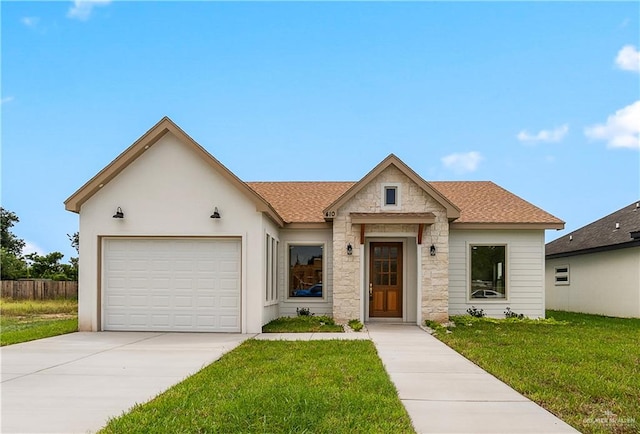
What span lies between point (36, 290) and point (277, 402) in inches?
883

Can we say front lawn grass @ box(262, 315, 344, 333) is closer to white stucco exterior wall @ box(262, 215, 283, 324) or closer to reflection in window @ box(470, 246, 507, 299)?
white stucco exterior wall @ box(262, 215, 283, 324)

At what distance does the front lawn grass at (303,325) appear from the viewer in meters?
14.3

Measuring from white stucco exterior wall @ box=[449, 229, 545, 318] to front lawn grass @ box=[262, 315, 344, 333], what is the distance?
444 centimetres

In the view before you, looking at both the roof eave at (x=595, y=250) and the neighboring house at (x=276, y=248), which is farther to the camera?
the roof eave at (x=595, y=250)

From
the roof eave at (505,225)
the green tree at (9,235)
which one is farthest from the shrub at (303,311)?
A: the green tree at (9,235)

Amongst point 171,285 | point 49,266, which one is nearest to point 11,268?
point 49,266

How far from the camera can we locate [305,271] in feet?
57.8

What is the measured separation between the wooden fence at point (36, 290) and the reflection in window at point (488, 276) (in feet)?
58.3

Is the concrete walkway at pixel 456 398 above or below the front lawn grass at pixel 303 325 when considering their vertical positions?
above

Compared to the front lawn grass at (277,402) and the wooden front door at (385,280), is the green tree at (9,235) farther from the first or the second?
the front lawn grass at (277,402)

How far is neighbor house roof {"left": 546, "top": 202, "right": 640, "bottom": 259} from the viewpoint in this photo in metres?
20.2

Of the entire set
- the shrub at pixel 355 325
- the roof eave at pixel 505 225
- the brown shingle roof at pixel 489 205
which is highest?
the brown shingle roof at pixel 489 205

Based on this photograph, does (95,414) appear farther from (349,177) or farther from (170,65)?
(349,177)

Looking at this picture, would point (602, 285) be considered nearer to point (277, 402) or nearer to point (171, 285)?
point (171, 285)
